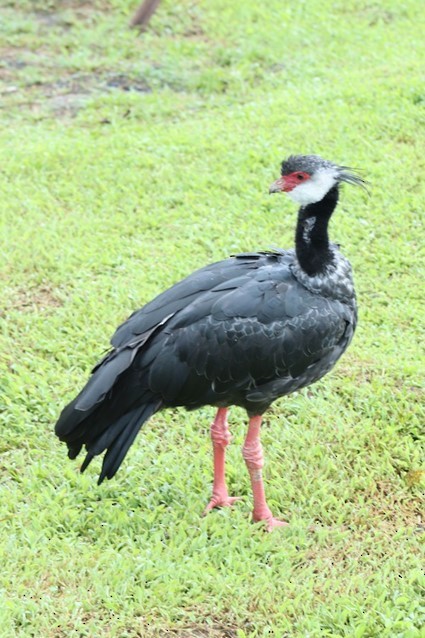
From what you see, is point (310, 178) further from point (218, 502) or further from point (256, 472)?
point (218, 502)

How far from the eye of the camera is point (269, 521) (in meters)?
4.36

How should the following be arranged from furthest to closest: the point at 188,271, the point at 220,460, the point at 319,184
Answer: the point at 188,271, the point at 220,460, the point at 319,184

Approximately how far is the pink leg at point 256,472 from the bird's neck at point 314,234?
76 cm

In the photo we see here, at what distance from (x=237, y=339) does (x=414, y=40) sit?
21.8 ft

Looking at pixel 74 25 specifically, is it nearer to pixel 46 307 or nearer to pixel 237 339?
pixel 46 307

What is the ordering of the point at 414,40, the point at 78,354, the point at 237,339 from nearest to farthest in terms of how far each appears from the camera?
the point at 237,339 → the point at 78,354 → the point at 414,40

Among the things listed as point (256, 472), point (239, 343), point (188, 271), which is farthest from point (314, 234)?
point (188, 271)

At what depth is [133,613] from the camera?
3.86 metres

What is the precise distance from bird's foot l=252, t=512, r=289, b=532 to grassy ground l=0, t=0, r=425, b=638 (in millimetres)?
76

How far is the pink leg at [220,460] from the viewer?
4449 mm

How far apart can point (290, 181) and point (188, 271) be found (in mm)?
2122

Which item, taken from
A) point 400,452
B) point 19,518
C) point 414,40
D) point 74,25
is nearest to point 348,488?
point 400,452

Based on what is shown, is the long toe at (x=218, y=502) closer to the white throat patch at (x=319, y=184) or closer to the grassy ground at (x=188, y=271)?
the grassy ground at (x=188, y=271)

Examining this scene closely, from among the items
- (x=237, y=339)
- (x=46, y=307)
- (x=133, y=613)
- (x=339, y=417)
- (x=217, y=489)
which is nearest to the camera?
(x=133, y=613)
